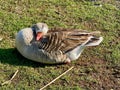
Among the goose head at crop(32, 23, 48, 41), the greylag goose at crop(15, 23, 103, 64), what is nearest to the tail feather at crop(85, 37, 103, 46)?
the greylag goose at crop(15, 23, 103, 64)

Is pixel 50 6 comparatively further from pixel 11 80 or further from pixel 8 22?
Answer: pixel 11 80

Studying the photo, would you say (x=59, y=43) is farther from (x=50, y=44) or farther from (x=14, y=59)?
(x=14, y=59)

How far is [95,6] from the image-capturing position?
8.88 meters

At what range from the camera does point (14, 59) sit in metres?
Answer: 6.89

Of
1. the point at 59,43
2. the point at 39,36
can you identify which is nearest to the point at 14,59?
the point at 39,36

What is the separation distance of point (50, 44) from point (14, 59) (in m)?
0.75

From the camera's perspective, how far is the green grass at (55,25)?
21.3 feet

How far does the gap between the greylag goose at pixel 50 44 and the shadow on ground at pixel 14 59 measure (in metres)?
0.12

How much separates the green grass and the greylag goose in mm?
204

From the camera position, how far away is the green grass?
21.3 ft

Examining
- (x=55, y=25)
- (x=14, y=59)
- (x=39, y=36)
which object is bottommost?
(x=14, y=59)

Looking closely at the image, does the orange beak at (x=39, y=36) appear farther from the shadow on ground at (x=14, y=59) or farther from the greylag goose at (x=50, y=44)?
the shadow on ground at (x=14, y=59)

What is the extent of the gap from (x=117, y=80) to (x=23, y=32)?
1.78m

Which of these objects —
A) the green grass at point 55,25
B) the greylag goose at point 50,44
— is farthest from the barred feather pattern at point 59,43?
the green grass at point 55,25
